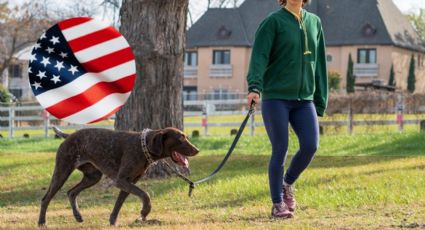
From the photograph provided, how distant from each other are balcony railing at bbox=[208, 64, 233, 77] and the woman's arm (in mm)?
60357

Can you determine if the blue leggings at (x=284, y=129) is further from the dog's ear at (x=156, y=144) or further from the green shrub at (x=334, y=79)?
the green shrub at (x=334, y=79)

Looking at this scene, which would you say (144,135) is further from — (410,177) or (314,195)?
(410,177)

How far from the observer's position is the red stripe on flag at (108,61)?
11391 mm

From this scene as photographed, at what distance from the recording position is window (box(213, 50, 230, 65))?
69375mm

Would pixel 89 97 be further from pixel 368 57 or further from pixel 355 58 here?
pixel 368 57

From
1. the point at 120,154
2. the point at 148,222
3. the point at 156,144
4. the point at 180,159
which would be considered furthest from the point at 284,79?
the point at 148,222

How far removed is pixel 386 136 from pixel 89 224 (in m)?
14.6

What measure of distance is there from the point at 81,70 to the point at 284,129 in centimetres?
404

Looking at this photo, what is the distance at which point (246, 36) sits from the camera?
67875 mm

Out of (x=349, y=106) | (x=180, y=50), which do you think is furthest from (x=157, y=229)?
(x=349, y=106)

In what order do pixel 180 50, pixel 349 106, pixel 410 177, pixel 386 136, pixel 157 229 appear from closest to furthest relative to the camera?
pixel 157 229
pixel 410 177
pixel 180 50
pixel 386 136
pixel 349 106

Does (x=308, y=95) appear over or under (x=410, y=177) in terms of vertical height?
over

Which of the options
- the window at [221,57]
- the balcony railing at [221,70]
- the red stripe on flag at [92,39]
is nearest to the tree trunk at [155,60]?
the red stripe on flag at [92,39]

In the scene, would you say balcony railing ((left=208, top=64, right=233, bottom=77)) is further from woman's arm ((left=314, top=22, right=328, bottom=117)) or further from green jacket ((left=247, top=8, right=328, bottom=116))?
green jacket ((left=247, top=8, right=328, bottom=116))
